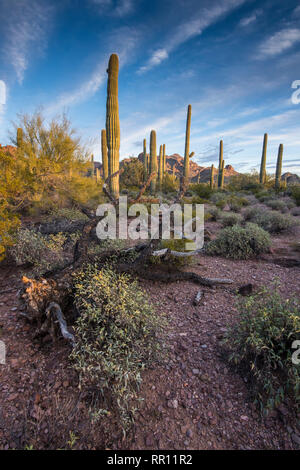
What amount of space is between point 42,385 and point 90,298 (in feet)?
3.08

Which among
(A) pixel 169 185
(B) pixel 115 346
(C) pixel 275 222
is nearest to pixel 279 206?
(C) pixel 275 222

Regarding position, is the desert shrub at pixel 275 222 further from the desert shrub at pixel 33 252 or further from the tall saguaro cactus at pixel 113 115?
the desert shrub at pixel 33 252

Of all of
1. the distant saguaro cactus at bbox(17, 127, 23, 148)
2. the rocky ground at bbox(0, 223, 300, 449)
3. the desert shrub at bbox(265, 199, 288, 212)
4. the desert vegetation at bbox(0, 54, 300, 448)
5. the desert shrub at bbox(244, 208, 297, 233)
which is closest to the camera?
the rocky ground at bbox(0, 223, 300, 449)

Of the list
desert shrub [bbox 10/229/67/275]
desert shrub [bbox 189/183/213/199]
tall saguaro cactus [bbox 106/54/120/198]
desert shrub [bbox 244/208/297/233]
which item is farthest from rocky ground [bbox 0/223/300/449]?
desert shrub [bbox 189/183/213/199]

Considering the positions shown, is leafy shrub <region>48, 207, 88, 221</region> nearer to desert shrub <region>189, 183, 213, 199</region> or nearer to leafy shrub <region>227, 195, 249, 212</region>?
leafy shrub <region>227, 195, 249, 212</region>

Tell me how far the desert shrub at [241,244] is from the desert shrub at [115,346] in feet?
10.9

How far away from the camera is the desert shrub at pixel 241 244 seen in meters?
5.35

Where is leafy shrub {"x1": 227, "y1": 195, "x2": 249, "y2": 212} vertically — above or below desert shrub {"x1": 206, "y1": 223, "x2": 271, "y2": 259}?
above

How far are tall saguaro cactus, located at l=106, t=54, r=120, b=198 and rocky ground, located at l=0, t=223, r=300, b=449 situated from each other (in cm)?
773

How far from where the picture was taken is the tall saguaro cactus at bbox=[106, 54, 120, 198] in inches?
368

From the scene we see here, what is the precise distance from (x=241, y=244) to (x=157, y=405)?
430 cm

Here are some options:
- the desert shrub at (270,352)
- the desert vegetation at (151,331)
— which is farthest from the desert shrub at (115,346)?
the desert shrub at (270,352)

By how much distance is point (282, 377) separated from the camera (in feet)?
6.12
